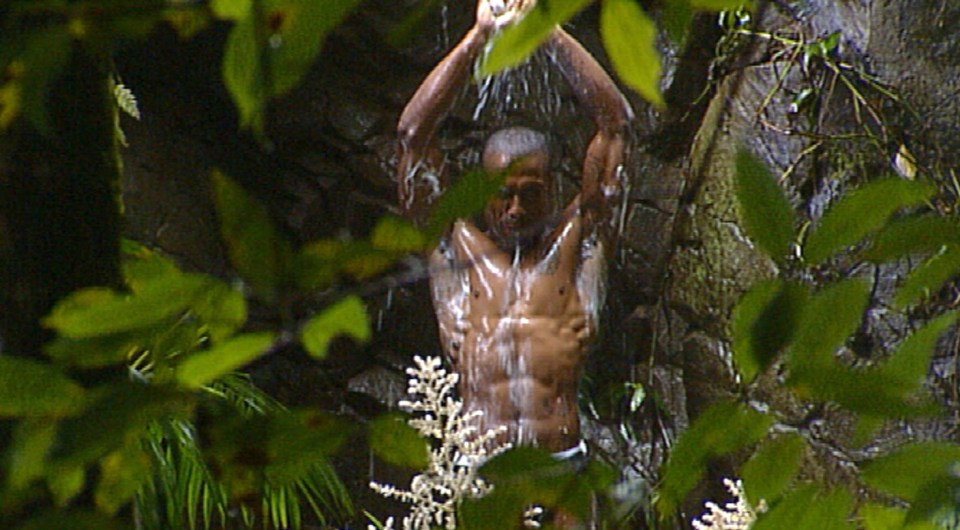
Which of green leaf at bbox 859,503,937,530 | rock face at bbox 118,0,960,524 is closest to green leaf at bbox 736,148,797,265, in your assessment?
green leaf at bbox 859,503,937,530

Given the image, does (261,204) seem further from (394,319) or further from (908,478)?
(394,319)

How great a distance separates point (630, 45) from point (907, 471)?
5.8 inches

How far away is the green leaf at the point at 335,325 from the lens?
30 cm

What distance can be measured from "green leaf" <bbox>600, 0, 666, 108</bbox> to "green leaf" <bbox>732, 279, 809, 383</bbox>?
7cm

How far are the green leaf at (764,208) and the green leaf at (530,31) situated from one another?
0.06m

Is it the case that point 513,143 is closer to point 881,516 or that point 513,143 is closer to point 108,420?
point 881,516

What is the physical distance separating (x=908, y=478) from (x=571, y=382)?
2.84 meters

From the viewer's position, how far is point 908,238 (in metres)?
0.39

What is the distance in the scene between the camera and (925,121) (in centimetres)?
368

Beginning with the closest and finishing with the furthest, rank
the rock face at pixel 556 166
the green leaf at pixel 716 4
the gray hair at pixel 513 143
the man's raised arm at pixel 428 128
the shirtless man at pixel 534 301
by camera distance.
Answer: the green leaf at pixel 716 4 → the man's raised arm at pixel 428 128 → the shirtless man at pixel 534 301 → the gray hair at pixel 513 143 → the rock face at pixel 556 166

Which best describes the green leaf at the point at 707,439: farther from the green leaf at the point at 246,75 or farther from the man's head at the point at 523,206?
the man's head at the point at 523,206

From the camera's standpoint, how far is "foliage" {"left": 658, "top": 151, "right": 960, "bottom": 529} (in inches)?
13.4

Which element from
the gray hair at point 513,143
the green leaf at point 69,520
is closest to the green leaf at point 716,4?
the green leaf at point 69,520

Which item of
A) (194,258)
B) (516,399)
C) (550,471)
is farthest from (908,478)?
(194,258)
